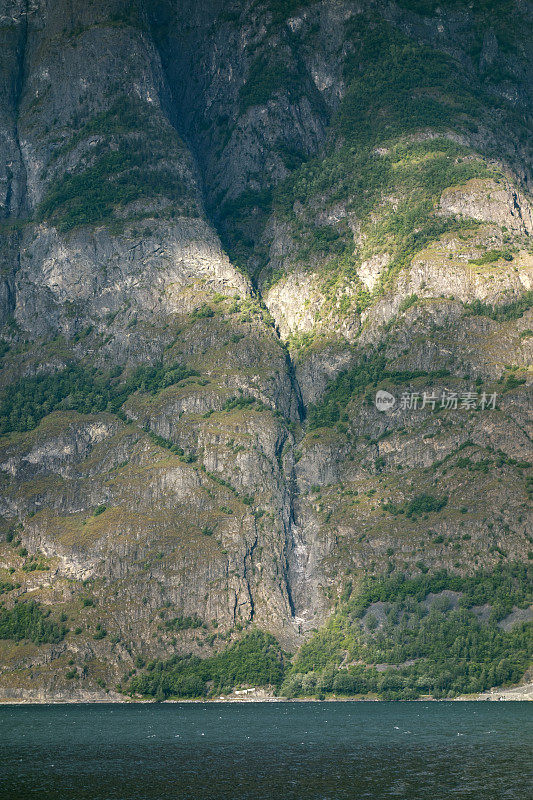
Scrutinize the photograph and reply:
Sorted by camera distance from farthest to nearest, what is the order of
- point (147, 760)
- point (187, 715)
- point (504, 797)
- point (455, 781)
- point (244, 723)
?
point (187, 715) → point (244, 723) → point (147, 760) → point (455, 781) → point (504, 797)

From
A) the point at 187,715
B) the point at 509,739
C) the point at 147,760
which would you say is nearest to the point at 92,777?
the point at 147,760

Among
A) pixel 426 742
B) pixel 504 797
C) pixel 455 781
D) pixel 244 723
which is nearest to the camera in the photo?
pixel 504 797

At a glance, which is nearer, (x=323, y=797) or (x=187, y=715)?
(x=323, y=797)

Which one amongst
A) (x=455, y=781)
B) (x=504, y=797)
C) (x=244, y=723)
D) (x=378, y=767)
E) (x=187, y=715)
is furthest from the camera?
(x=187, y=715)

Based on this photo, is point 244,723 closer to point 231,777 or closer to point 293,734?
point 293,734

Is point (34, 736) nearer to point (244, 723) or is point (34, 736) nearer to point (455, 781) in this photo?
point (244, 723)

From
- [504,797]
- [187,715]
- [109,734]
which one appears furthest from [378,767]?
[187,715]
